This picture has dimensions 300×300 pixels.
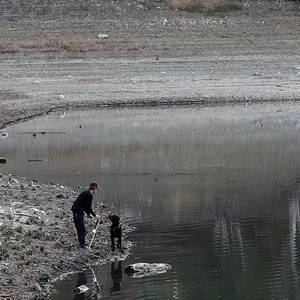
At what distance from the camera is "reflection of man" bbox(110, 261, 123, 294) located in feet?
41.9

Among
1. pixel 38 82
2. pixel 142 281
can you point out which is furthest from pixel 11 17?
pixel 142 281

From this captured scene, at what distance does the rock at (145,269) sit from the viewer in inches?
527

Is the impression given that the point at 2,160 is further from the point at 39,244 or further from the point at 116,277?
the point at 116,277

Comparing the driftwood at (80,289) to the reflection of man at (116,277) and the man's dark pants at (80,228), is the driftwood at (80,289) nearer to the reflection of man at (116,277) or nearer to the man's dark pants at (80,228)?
the reflection of man at (116,277)

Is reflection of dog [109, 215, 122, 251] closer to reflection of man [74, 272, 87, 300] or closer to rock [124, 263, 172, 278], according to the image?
rock [124, 263, 172, 278]

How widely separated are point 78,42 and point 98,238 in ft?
110

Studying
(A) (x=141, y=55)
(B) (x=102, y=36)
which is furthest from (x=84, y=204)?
(B) (x=102, y=36)

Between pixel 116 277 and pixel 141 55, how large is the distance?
110 feet

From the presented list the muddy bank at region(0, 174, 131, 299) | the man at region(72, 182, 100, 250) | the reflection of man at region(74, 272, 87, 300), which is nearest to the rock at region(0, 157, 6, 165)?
the muddy bank at region(0, 174, 131, 299)

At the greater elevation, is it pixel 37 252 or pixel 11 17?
pixel 11 17

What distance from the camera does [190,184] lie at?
20844 mm

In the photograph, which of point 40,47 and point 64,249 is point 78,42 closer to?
point 40,47

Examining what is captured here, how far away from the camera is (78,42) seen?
4772 centimetres

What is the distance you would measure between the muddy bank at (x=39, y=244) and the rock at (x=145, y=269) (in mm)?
679
